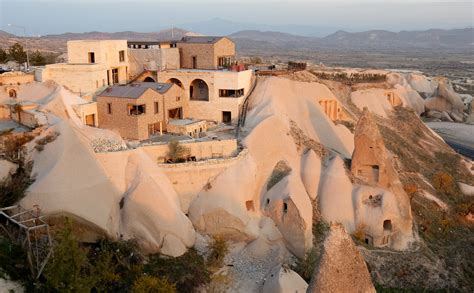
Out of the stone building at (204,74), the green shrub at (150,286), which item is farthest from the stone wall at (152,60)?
the green shrub at (150,286)

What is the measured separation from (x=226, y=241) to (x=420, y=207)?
15169mm

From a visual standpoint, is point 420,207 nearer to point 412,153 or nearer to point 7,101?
point 412,153

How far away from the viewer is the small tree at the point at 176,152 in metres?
33.2

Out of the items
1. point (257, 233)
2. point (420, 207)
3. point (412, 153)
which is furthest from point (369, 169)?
point (412, 153)

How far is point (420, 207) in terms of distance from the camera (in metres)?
38.0

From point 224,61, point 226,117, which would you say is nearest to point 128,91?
point 226,117

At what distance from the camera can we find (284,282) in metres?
26.2

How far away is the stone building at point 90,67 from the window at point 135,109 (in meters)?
5.36

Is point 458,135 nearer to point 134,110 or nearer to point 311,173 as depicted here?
point 311,173

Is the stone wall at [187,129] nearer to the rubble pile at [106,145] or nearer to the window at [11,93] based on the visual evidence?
the rubble pile at [106,145]

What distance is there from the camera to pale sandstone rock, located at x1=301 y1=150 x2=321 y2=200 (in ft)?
116

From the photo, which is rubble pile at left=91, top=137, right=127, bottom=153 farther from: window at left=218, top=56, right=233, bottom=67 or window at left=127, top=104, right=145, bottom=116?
window at left=218, top=56, right=233, bottom=67

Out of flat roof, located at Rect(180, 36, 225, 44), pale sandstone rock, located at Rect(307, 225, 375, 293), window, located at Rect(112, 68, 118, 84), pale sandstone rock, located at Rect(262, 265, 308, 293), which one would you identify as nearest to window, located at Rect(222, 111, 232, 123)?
flat roof, located at Rect(180, 36, 225, 44)

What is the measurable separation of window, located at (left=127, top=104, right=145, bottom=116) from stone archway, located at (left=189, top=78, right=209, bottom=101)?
7.59 metres
